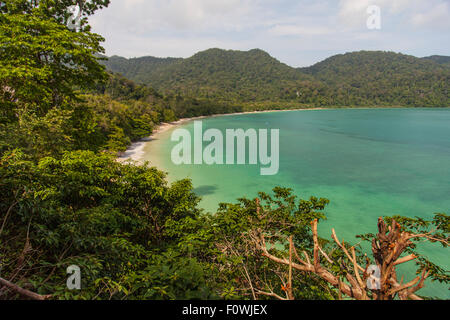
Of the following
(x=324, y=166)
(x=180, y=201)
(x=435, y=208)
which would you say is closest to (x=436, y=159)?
(x=324, y=166)

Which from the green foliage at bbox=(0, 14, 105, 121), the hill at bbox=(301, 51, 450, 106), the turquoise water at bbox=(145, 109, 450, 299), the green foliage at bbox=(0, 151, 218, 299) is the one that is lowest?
the turquoise water at bbox=(145, 109, 450, 299)

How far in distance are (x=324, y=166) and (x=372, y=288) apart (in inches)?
1069

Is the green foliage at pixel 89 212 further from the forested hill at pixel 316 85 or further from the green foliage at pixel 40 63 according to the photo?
the forested hill at pixel 316 85

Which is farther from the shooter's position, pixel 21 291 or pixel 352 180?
pixel 352 180

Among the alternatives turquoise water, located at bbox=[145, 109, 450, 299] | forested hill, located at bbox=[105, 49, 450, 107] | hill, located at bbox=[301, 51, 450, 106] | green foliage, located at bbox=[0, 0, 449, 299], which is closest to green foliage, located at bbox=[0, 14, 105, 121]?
green foliage, located at bbox=[0, 0, 449, 299]

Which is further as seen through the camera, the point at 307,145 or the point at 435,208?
the point at 307,145

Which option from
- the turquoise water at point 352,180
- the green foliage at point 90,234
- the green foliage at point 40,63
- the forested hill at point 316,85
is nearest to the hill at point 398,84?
the forested hill at point 316,85

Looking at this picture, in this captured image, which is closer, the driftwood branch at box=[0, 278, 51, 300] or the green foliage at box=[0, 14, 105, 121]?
the driftwood branch at box=[0, 278, 51, 300]

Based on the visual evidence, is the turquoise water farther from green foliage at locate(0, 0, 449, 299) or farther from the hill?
the hill

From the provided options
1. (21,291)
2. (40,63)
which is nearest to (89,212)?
(21,291)

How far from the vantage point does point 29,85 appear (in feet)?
22.9

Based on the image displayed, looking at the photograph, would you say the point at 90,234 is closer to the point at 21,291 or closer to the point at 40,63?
the point at 21,291
